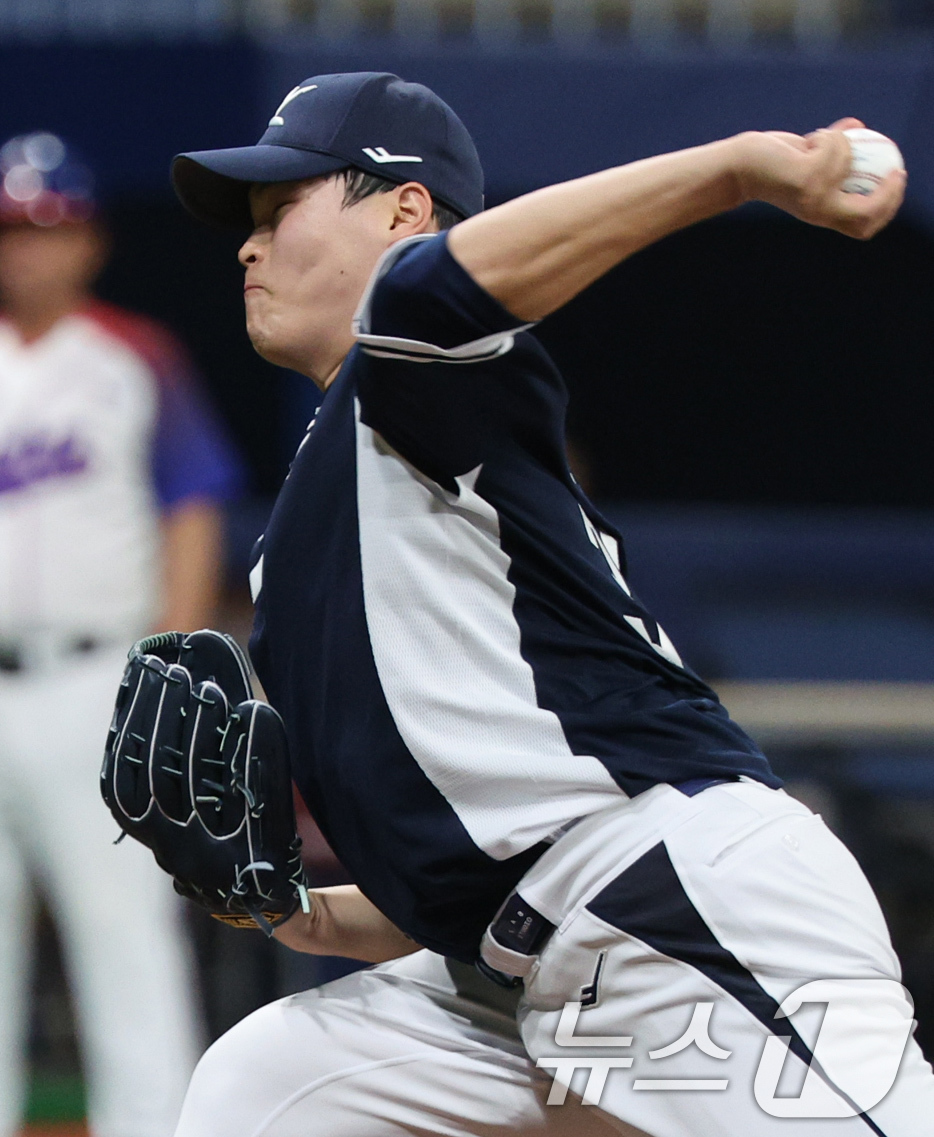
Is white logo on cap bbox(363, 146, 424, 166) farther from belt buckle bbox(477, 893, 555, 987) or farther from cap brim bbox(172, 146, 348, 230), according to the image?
belt buckle bbox(477, 893, 555, 987)

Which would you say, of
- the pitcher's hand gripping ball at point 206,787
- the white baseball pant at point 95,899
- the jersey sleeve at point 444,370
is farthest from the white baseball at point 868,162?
the white baseball pant at point 95,899

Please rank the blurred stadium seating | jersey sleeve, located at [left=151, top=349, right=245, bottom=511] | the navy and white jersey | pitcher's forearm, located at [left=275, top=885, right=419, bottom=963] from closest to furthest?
the navy and white jersey < pitcher's forearm, located at [left=275, top=885, right=419, bottom=963] < jersey sleeve, located at [left=151, top=349, right=245, bottom=511] < the blurred stadium seating

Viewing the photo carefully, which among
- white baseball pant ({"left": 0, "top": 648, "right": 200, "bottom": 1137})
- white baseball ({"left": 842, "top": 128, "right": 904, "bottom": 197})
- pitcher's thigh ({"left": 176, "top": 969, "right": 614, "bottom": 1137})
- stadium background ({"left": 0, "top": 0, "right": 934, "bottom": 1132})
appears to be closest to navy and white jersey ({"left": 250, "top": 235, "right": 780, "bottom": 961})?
pitcher's thigh ({"left": 176, "top": 969, "right": 614, "bottom": 1137})

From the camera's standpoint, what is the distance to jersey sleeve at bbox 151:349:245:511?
3395 millimetres

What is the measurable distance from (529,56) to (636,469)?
236 cm

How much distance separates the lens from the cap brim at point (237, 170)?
176 cm

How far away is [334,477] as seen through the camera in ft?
5.46

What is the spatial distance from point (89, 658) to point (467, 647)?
5.79ft

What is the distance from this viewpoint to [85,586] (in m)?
3.26

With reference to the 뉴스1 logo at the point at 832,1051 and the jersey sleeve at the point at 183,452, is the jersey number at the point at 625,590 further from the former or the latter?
the jersey sleeve at the point at 183,452

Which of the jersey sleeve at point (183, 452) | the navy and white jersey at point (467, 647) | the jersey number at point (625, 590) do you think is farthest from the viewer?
the jersey sleeve at point (183, 452)

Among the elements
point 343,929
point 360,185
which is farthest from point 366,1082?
point 360,185

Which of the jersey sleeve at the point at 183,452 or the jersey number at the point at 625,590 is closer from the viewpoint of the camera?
the jersey number at the point at 625,590

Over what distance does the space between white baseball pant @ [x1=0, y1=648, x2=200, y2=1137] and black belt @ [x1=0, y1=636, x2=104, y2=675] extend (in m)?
0.02
